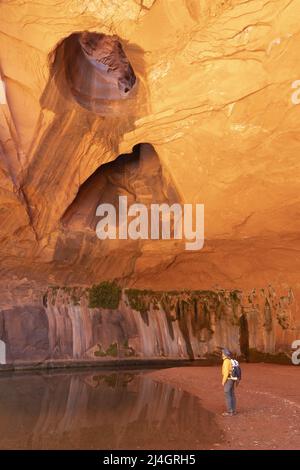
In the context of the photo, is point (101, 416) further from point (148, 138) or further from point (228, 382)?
point (148, 138)

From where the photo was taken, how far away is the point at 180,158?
33.2 ft

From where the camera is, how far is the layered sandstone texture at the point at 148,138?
23.6ft

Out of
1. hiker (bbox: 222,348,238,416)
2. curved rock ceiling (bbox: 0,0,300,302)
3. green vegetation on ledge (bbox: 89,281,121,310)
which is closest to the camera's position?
hiker (bbox: 222,348,238,416)

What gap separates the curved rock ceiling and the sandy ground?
3.94 m

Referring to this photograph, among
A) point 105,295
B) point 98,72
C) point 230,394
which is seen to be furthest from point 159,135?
point 105,295

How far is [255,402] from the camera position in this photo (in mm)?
8141

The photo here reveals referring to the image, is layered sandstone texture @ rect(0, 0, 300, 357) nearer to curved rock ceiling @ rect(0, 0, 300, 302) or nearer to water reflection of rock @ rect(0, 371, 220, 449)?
curved rock ceiling @ rect(0, 0, 300, 302)

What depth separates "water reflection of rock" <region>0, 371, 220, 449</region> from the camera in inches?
214

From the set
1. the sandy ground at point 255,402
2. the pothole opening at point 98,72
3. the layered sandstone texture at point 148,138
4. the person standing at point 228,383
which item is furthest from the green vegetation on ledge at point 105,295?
the person standing at point 228,383

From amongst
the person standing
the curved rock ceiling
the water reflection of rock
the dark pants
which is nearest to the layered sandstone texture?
the curved rock ceiling

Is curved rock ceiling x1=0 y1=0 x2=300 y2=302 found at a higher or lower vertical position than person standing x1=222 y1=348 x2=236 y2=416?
higher

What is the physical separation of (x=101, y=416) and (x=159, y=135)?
584cm

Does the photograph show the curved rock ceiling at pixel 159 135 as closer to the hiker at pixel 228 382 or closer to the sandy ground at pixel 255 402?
the sandy ground at pixel 255 402
